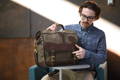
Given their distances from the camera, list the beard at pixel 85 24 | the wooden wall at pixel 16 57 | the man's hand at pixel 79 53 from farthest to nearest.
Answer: the wooden wall at pixel 16 57 < the beard at pixel 85 24 < the man's hand at pixel 79 53

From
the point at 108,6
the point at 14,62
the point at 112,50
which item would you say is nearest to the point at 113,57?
the point at 112,50

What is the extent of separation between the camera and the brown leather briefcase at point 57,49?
2.33m

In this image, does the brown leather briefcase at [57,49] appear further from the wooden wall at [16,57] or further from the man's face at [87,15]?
the wooden wall at [16,57]

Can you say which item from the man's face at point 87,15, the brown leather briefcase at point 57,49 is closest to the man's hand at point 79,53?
the brown leather briefcase at point 57,49

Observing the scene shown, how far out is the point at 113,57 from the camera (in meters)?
3.62

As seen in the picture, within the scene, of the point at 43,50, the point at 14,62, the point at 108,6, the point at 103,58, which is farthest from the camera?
the point at 14,62

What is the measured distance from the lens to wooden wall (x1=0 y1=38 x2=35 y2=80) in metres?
3.81

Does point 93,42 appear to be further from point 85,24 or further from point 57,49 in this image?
point 57,49

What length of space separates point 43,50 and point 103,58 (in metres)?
0.56

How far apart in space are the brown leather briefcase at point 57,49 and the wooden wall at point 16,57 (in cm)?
143

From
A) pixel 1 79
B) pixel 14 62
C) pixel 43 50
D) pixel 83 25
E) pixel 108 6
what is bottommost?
pixel 1 79

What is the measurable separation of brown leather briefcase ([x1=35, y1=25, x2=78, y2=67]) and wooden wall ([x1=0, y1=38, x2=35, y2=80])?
1435 millimetres

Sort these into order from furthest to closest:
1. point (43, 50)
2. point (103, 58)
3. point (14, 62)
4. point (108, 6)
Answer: point (14, 62) → point (108, 6) → point (103, 58) → point (43, 50)

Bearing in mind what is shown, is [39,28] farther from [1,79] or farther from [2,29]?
[1,79]
